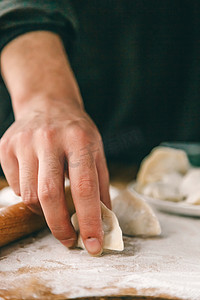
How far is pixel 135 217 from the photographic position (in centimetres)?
83

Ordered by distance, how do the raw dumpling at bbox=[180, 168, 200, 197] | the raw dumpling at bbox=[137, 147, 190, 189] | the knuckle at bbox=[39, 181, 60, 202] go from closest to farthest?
the knuckle at bbox=[39, 181, 60, 202]
the raw dumpling at bbox=[180, 168, 200, 197]
the raw dumpling at bbox=[137, 147, 190, 189]

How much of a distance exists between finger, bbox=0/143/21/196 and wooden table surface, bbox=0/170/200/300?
13 centimetres

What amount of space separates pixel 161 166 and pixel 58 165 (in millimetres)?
625

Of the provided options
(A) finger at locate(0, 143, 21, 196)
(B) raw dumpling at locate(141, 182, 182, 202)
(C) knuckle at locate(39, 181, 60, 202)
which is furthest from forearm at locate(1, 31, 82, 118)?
(B) raw dumpling at locate(141, 182, 182, 202)

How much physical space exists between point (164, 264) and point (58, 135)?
316 millimetres

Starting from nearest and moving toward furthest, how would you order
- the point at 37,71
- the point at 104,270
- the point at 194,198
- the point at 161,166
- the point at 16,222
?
the point at 104,270, the point at 16,222, the point at 37,71, the point at 194,198, the point at 161,166

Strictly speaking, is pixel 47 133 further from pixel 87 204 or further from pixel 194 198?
pixel 194 198

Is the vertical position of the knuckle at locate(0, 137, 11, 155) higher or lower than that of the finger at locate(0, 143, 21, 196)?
higher

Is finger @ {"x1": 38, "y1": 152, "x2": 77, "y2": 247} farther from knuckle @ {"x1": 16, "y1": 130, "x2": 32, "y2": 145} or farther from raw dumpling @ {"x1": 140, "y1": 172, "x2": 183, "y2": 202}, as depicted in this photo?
raw dumpling @ {"x1": 140, "y1": 172, "x2": 183, "y2": 202}

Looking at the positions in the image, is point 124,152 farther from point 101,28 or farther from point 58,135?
point 58,135

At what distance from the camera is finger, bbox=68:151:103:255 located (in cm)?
67

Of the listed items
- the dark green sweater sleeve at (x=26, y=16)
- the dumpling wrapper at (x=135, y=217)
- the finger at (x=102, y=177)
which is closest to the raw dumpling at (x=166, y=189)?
the dumpling wrapper at (x=135, y=217)

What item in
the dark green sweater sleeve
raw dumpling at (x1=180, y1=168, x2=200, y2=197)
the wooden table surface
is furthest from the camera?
raw dumpling at (x1=180, y1=168, x2=200, y2=197)

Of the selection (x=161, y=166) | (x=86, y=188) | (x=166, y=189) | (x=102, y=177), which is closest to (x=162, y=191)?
(x=166, y=189)
